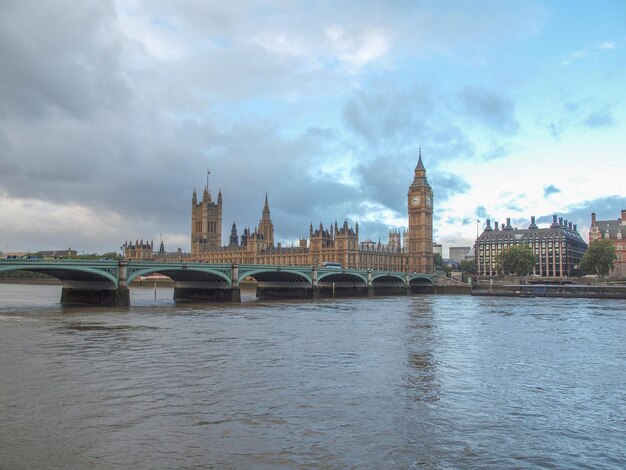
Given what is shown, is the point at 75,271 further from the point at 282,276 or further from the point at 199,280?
the point at 282,276

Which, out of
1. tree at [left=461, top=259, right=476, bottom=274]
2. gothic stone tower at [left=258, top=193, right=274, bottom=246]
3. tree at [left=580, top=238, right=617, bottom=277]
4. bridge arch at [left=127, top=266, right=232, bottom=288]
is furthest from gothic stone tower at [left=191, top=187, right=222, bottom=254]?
bridge arch at [left=127, top=266, right=232, bottom=288]

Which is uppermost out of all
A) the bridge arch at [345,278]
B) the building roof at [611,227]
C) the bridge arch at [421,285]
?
the building roof at [611,227]

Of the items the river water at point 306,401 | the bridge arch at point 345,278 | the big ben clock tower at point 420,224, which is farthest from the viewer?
the big ben clock tower at point 420,224

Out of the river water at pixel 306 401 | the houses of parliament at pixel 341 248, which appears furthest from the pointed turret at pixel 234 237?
the river water at pixel 306 401

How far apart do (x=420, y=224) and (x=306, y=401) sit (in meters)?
143

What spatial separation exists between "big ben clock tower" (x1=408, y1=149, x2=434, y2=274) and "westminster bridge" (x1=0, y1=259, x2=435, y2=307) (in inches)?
1835

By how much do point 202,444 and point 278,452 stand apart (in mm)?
1623

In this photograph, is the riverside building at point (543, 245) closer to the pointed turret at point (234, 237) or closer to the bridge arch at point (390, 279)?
the bridge arch at point (390, 279)

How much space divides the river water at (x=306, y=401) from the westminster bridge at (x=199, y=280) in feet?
66.1

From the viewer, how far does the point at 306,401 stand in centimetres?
1534

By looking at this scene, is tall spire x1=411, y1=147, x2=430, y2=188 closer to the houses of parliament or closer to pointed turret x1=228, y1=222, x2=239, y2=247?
the houses of parliament

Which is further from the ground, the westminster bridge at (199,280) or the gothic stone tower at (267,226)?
the gothic stone tower at (267,226)

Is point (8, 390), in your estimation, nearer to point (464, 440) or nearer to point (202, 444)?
point (202, 444)

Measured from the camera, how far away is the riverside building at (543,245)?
505ft
